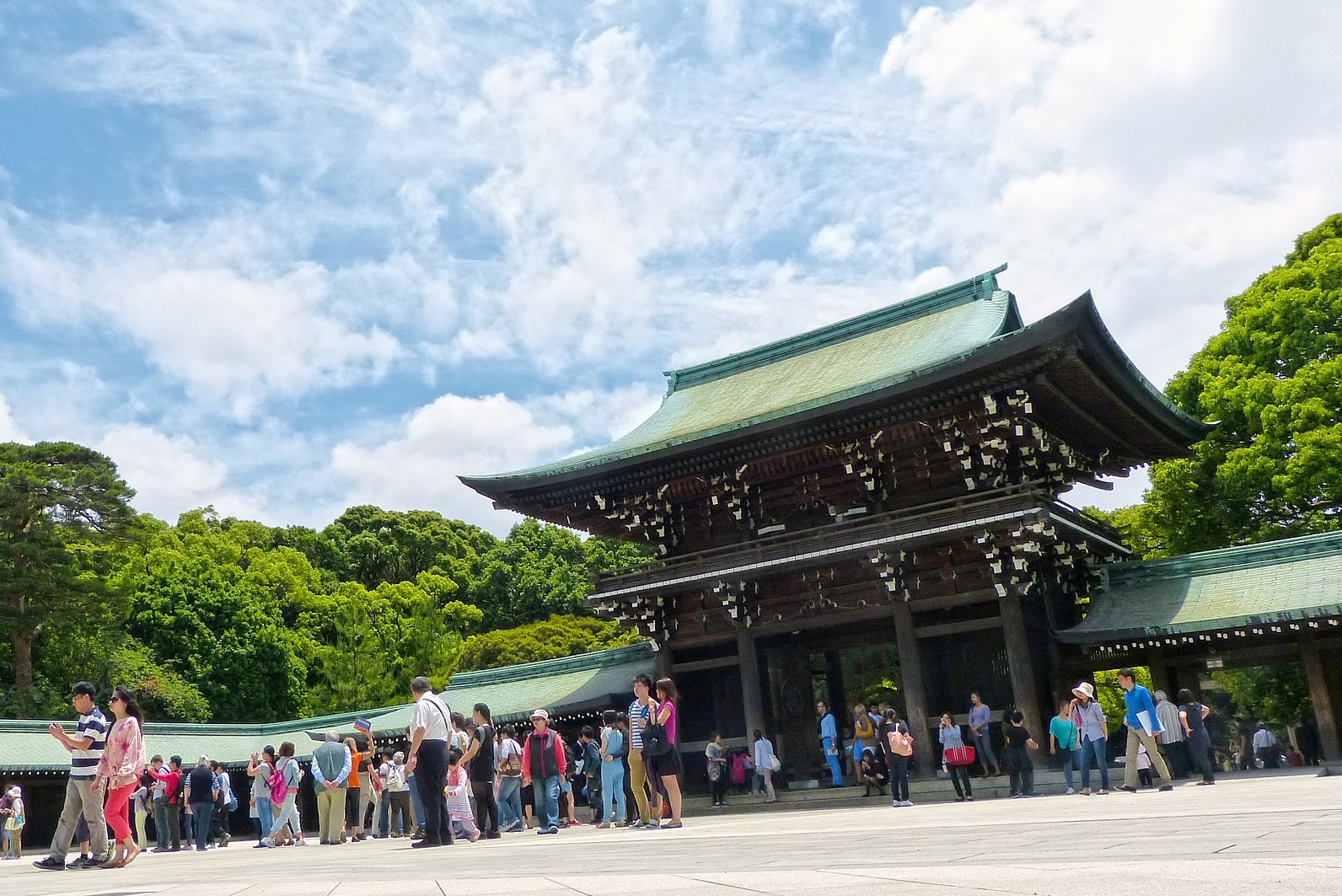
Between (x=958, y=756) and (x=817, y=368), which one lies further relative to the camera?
(x=817, y=368)

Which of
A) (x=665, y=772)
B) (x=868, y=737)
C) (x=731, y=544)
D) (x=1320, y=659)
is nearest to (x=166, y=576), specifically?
(x=731, y=544)

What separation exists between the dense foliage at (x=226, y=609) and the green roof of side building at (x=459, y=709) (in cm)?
910

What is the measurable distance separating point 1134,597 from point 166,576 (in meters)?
42.3

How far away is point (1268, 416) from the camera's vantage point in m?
26.2

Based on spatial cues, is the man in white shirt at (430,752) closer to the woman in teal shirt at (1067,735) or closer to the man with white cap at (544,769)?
the man with white cap at (544,769)

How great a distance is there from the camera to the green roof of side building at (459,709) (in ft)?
84.4

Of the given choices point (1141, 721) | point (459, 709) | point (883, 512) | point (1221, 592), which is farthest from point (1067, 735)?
point (459, 709)

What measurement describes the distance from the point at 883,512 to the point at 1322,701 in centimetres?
793

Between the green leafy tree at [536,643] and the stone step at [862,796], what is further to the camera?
the green leafy tree at [536,643]

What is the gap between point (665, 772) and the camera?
41.8 ft

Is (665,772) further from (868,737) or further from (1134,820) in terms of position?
(868,737)

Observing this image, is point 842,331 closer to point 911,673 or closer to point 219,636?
point 911,673

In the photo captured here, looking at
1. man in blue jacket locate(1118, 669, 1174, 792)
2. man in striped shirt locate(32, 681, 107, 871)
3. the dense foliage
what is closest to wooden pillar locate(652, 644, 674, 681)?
man in blue jacket locate(1118, 669, 1174, 792)

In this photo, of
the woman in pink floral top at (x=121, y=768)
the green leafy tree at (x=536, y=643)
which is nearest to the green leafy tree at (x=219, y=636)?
the green leafy tree at (x=536, y=643)
